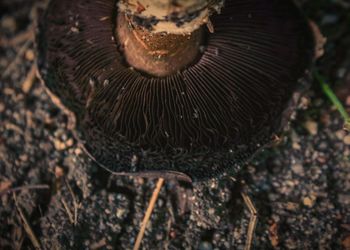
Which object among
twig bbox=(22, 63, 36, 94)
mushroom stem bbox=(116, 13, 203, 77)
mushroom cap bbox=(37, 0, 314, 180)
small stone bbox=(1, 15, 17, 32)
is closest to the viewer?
mushroom stem bbox=(116, 13, 203, 77)

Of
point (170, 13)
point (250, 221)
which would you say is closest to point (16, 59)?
point (170, 13)

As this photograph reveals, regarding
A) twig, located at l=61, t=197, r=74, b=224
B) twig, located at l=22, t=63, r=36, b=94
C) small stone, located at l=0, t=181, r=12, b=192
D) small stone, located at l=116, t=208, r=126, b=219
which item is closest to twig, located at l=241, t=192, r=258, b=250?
small stone, located at l=116, t=208, r=126, b=219

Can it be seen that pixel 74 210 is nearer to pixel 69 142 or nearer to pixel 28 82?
pixel 69 142

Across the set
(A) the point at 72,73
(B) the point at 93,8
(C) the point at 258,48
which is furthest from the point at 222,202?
(B) the point at 93,8

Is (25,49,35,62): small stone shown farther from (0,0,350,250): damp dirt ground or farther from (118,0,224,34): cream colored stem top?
(118,0,224,34): cream colored stem top

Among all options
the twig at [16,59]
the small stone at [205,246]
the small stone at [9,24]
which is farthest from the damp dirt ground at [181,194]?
the small stone at [9,24]

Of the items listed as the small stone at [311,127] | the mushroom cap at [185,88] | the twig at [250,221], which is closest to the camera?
the mushroom cap at [185,88]

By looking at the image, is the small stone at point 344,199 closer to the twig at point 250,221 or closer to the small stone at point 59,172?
the twig at point 250,221
